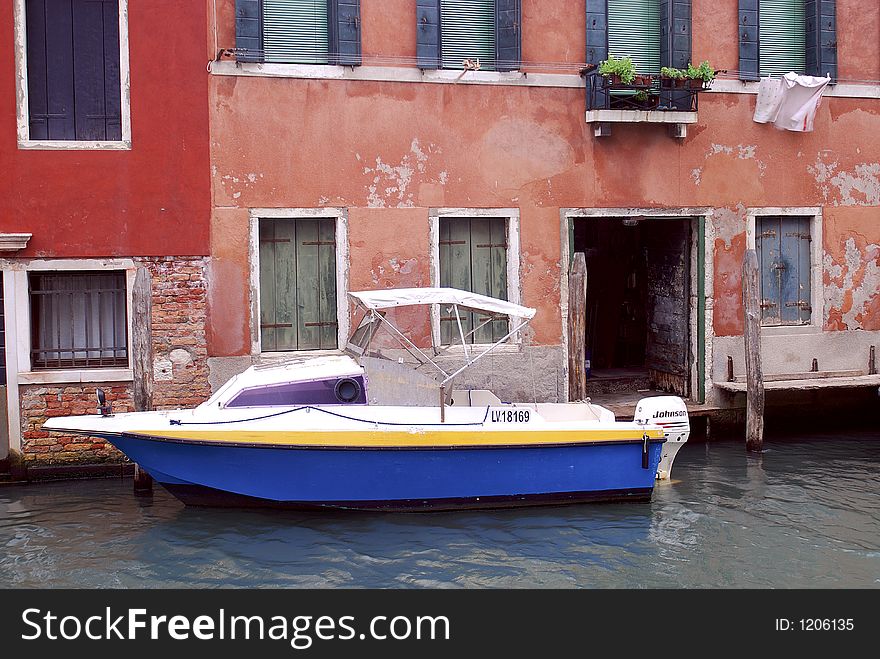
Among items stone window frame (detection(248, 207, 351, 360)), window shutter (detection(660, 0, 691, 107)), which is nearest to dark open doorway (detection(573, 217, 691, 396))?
window shutter (detection(660, 0, 691, 107))

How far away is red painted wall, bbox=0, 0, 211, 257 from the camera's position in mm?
10297

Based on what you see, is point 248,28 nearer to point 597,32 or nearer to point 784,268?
point 597,32

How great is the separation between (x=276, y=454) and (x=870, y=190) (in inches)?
303

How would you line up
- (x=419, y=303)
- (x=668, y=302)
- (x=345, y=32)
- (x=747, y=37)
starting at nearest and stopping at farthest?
1. (x=419, y=303)
2. (x=345, y=32)
3. (x=747, y=37)
4. (x=668, y=302)

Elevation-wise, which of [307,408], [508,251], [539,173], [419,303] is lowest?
[307,408]

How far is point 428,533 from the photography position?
28.8ft

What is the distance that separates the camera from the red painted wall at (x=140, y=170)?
10.3 meters

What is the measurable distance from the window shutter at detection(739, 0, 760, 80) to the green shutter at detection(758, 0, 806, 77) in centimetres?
19

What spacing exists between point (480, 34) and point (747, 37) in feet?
9.76

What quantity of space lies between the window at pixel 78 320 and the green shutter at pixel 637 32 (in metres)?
5.66

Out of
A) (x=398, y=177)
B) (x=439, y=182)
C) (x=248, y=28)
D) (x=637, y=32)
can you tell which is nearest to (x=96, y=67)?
(x=248, y=28)

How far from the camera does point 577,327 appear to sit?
11.1 metres
